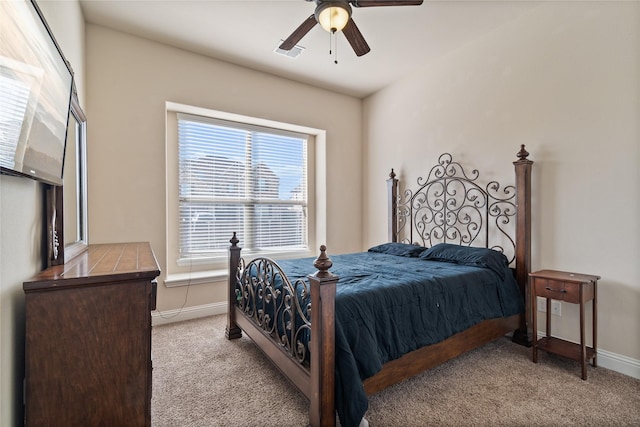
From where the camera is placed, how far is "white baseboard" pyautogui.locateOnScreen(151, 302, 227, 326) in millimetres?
3121

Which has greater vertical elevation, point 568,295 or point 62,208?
point 62,208

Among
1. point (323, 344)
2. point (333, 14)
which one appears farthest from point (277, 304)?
point (333, 14)

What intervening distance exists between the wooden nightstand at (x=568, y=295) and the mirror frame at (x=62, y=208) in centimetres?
299

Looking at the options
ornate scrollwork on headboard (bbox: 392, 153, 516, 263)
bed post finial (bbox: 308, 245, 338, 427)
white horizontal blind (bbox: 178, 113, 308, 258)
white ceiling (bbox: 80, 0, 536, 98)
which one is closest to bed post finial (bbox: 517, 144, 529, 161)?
ornate scrollwork on headboard (bbox: 392, 153, 516, 263)

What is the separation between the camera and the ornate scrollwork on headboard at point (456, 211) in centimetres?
287

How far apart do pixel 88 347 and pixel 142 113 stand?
103 inches

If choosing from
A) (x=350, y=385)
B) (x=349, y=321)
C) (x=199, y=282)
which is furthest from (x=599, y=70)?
(x=199, y=282)

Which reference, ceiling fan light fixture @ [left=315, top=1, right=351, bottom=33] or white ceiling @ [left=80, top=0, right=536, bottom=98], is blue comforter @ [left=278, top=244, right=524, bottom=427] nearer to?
ceiling fan light fixture @ [left=315, top=1, right=351, bottom=33]

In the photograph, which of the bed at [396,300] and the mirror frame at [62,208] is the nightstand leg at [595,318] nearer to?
the bed at [396,300]

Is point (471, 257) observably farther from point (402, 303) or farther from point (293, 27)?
point (293, 27)

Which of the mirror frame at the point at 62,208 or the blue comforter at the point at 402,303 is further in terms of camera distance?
the blue comforter at the point at 402,303

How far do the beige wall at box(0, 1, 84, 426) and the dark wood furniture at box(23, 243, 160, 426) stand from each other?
0.19ft

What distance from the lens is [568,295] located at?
2.12 metres

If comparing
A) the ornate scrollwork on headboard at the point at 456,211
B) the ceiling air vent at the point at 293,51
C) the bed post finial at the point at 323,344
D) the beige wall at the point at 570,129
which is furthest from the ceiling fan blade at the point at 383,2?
the ornate scrollwork on headboard at the point at 456,211
